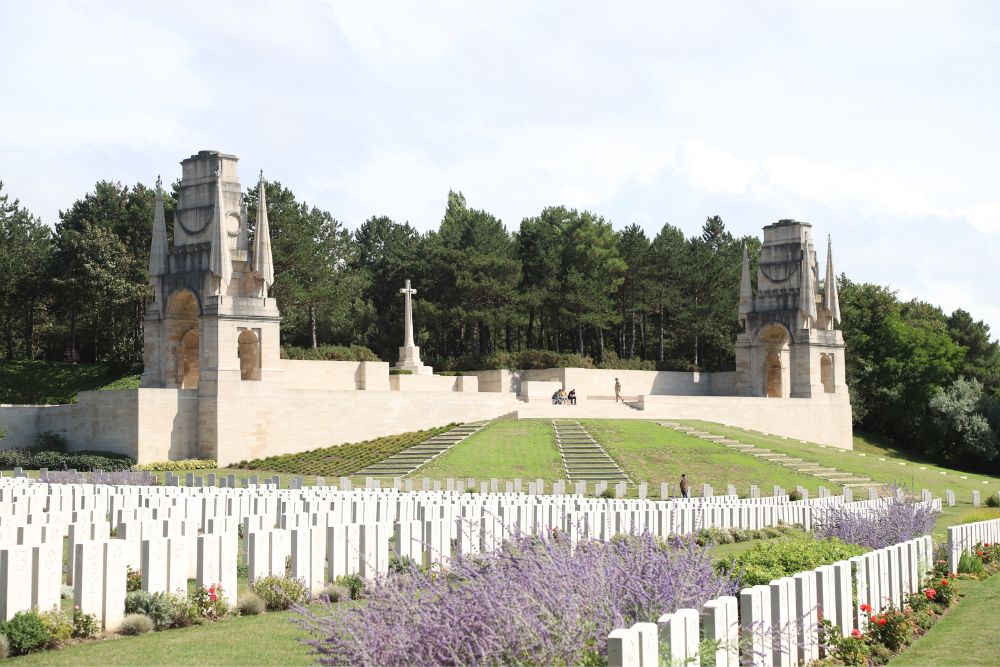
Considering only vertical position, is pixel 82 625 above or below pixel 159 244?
below

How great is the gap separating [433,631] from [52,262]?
57.1 metres

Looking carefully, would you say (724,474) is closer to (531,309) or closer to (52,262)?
(531,309)

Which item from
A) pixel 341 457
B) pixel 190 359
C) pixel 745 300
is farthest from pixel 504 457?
pixel 745 300

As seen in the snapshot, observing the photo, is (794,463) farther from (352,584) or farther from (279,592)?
(279,592)

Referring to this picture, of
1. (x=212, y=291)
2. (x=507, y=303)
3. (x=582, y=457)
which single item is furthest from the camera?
(x=507, y=303)

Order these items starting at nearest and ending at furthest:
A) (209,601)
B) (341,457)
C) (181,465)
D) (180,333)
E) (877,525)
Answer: (209,601)
(877,525)
(181,465)
(341,457)
(180,333)

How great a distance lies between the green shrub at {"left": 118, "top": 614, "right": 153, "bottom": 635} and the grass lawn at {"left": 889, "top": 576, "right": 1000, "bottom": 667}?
6.65 m

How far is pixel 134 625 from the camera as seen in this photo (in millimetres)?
10523

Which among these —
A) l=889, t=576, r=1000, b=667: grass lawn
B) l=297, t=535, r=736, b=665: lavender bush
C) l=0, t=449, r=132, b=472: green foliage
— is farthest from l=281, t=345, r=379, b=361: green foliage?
l=297, t=535, r=736, b=665: lavender bush

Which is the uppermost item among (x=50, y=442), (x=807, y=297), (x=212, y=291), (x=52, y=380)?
(x=807, y=297)

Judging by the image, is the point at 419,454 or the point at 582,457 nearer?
the point at 582,457

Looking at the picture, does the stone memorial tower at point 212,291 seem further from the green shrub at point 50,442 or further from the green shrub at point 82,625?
the green shrub at point 82,625

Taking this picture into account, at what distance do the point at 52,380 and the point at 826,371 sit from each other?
39.1m

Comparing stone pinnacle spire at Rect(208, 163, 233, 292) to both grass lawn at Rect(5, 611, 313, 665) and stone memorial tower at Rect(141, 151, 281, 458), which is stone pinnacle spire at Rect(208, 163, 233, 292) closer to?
stone memorial tower at Rect(141, 151, 281, 458)
